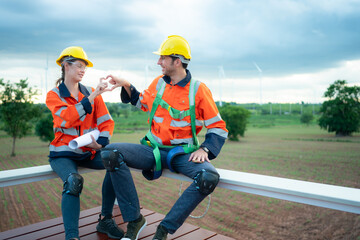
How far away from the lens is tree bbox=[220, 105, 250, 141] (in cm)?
2597

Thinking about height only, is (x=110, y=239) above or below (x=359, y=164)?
above

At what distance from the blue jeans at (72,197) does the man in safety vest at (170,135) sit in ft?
1.14

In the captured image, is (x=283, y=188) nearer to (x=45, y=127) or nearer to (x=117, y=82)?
(x=117, y=82)

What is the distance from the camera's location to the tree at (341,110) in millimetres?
30734

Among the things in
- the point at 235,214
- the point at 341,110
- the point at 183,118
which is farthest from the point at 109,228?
the point at 341,110

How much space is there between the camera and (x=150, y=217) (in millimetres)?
3197

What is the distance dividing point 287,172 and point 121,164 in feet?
44.6

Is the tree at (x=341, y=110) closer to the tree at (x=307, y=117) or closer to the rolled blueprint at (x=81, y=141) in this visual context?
the tree at (x=307, y=117)

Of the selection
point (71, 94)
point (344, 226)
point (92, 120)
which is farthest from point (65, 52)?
point (344, 226)

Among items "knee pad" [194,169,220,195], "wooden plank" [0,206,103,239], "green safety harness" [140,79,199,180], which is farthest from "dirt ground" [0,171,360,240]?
"knee pad" [194,169,220,195]

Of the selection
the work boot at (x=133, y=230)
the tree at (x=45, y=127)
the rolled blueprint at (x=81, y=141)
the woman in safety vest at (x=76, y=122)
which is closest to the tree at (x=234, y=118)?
the tree at (x=45, y=127)

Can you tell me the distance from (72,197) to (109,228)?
0.59m

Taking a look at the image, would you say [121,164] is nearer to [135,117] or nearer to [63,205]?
[63,205]

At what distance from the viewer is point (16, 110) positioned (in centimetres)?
1881
